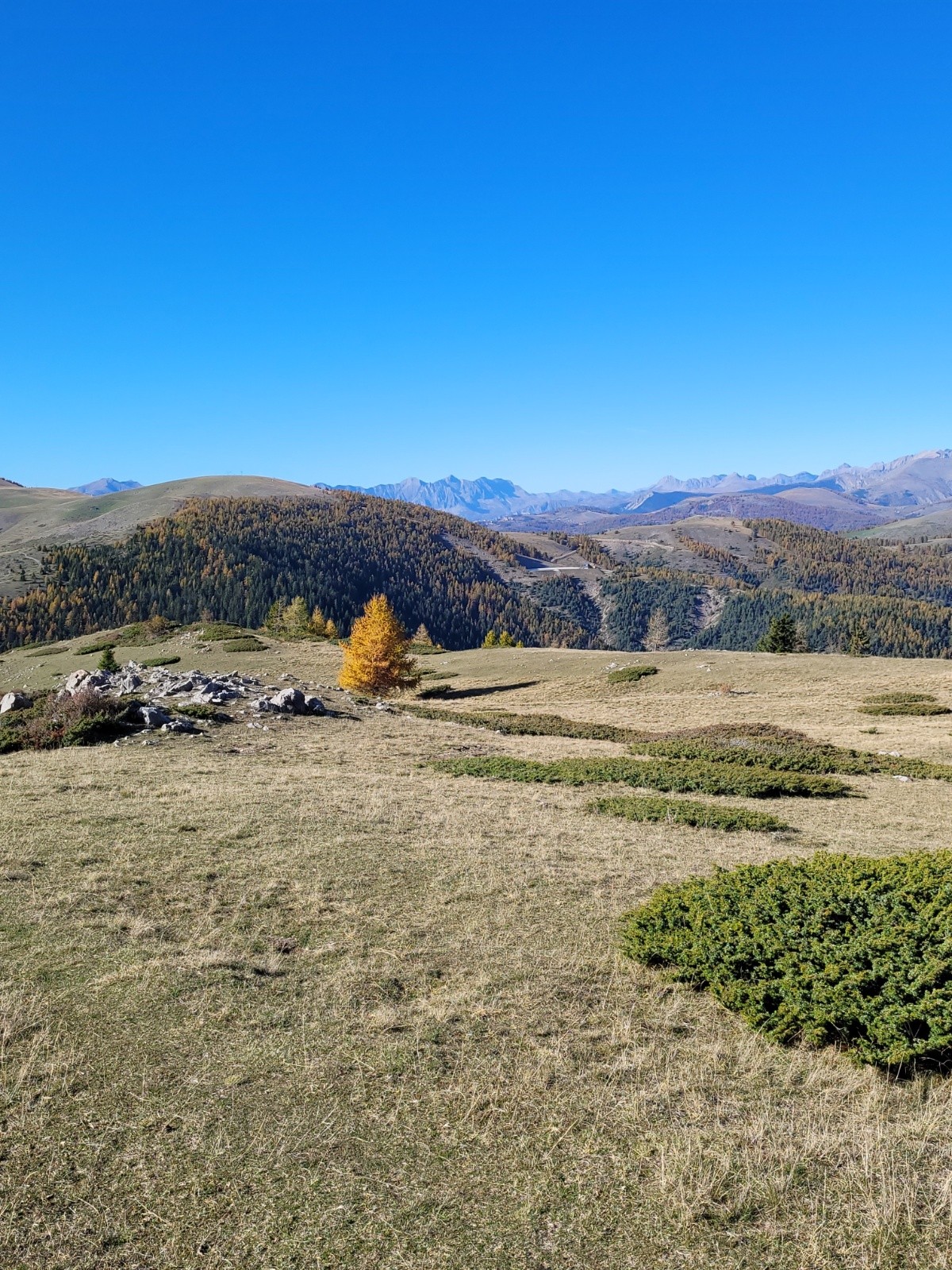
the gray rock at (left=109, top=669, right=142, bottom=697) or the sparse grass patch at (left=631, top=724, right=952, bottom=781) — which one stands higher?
the gray rock at (left=109, top=669, right=142, bottom=697)

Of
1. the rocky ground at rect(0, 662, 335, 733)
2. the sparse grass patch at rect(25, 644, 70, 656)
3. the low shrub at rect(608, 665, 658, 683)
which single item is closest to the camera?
the rocky ground at rect(0, 662, 335, 733)

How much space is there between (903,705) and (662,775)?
25.4 m

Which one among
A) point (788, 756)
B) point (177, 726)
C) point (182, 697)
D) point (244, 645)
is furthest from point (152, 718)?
point (244, 645)

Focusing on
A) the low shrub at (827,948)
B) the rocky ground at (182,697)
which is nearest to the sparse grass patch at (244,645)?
the rocky ground at (182,697)

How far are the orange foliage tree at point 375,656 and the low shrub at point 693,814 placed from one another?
37482 millimetres

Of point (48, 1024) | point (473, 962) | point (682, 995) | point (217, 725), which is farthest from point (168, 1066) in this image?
point (217, 725)

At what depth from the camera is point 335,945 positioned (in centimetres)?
977

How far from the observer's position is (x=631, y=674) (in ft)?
191

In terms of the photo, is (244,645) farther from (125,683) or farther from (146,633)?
(125,683)

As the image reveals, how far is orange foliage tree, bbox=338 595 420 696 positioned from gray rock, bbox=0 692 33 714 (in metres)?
26.8

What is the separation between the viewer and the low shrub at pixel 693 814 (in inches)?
714

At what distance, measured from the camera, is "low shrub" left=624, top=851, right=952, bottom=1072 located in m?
6.95

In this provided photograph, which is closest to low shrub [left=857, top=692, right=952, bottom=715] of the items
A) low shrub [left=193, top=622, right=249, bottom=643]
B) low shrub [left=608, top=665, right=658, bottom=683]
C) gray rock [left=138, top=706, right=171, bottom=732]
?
low shrub [left=608, top=665, right=658, bottom=683]

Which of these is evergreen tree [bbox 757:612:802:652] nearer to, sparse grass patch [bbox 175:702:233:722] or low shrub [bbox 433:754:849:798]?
low shrub [bbox 433:754:849:798]
